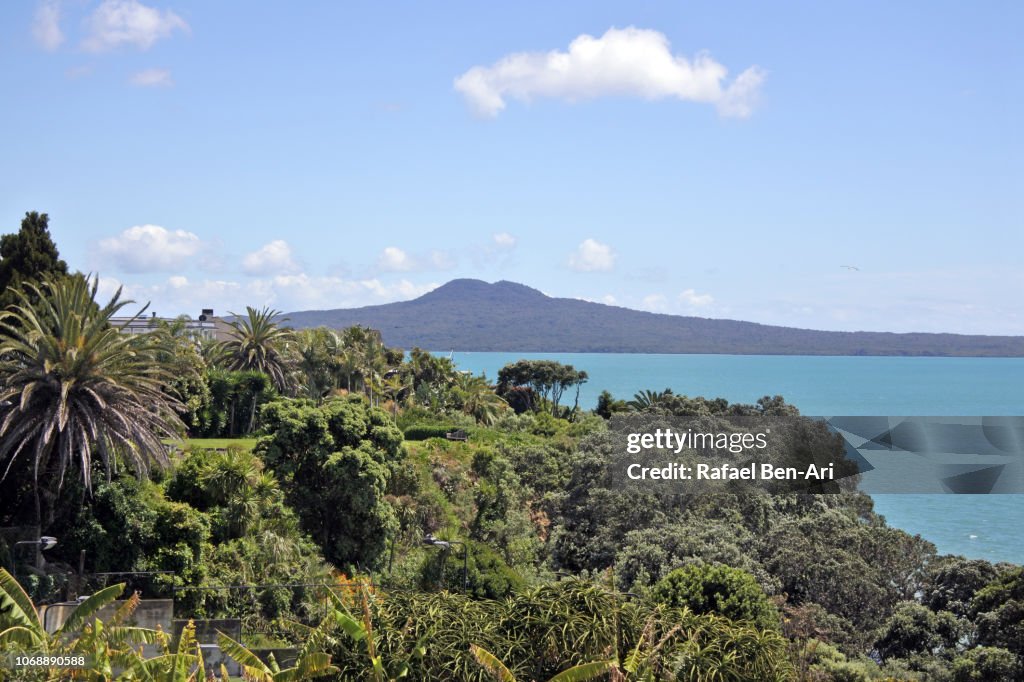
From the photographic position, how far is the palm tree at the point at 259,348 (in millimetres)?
56625

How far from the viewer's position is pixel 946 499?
9169 centimetres

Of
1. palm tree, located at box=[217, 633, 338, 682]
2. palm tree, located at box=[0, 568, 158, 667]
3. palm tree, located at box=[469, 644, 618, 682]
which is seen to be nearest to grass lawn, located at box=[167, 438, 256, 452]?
palm tree, located at box=[0, 568, 158, 667]

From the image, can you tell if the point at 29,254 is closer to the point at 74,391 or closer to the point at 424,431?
the point at 74,391

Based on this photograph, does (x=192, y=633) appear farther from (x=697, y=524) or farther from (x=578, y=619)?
(x=697, y=524)

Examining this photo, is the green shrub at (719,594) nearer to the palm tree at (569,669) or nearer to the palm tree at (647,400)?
the palm tree at (569,669)

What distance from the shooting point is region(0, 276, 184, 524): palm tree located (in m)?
25.1

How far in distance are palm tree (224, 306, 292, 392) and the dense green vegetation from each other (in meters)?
8.56

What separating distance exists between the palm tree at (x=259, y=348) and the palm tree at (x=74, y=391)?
2916 centimetres

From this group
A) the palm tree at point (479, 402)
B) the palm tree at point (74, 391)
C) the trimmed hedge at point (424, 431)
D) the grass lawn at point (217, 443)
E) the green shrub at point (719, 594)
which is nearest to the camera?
the palm tree at point (74, 391)

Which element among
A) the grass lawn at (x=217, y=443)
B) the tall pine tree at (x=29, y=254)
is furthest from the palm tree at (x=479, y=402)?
the tall pine tree at (x=29, y=254)

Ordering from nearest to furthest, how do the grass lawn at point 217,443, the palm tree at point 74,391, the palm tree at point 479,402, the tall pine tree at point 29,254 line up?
the palm tree at point 74,391 < the tall pine tree at point 29,254 < the grass lawn at point 217,443 < the palm tree at point 479,402

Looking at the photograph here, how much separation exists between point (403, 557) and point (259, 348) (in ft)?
74.8

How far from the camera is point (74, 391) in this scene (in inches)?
1004

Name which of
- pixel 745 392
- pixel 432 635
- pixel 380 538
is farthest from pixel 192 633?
pixel 745 392
